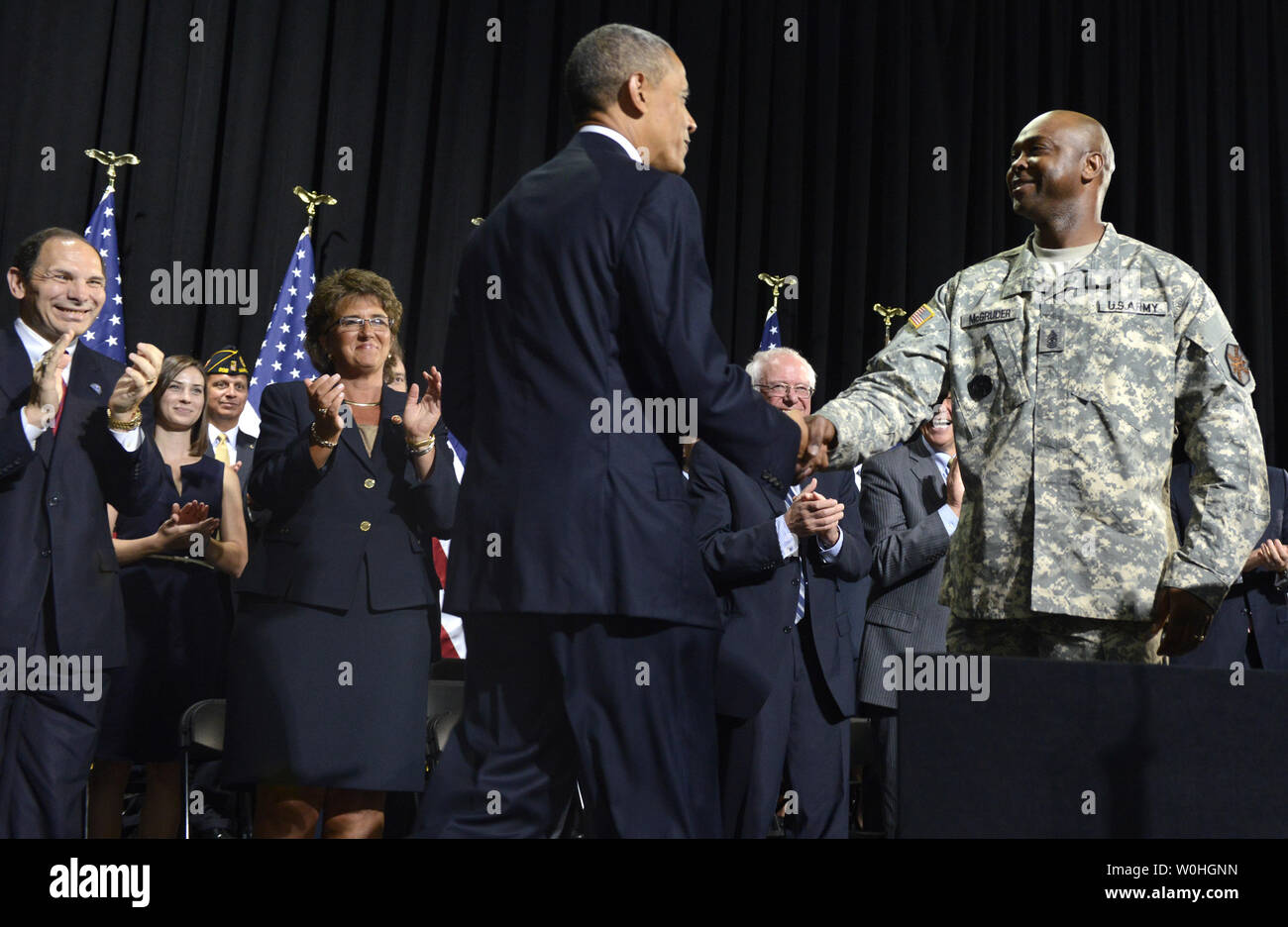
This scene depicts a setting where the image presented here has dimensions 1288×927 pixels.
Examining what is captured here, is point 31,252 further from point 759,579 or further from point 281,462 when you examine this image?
point 759,579

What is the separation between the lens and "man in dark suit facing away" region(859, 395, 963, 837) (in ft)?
12.7

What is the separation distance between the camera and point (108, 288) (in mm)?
5301

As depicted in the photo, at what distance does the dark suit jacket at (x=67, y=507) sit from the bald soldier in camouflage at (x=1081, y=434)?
171 cm

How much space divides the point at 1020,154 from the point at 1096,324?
372 millimetres

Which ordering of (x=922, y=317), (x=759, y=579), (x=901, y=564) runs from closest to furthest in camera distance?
1. (x=922, y=317)
2. (x=759, y=579)
3. (x=901, y=564)

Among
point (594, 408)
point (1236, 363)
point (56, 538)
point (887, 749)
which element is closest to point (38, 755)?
point (56, 538)

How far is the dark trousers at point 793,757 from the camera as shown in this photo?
320cm

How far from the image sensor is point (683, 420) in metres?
1.96

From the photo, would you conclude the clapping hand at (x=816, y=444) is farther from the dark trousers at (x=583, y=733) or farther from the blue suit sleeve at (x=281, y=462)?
the blue suit sleeve at (x=281, y=462)

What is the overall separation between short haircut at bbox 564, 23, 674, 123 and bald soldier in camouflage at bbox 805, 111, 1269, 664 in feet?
2.16

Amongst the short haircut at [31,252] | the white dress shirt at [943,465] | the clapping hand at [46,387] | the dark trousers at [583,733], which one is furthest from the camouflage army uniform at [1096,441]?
the short haircut at [31,252]

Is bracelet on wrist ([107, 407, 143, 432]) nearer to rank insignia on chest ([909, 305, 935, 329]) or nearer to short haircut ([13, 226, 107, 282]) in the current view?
short haircut ([13, 226, 107, 282])

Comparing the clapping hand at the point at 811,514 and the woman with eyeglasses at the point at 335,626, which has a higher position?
the clapping hand at the point at 811,514

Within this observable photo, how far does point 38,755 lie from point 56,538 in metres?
0.48
